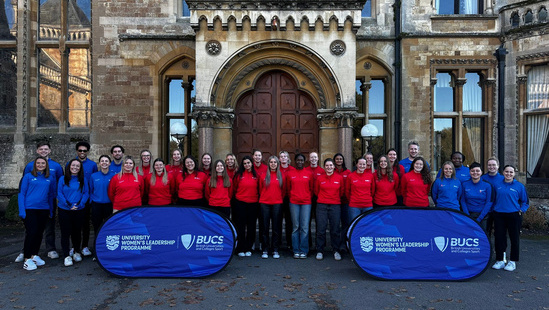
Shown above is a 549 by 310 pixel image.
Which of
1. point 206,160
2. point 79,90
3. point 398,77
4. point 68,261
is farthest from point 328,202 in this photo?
point 79,90

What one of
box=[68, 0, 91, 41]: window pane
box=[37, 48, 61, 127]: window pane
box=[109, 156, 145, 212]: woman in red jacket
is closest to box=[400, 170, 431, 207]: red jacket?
box=[109, 156, 145, 212]: woman in red jacket

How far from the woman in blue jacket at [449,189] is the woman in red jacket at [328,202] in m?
1.62

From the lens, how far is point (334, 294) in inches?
201

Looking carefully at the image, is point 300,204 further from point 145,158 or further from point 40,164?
point 40,164

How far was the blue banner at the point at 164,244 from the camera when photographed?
5.77m

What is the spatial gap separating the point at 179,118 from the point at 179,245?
6.80 m

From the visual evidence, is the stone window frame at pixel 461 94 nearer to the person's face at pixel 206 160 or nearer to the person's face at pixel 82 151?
the person's face at pixel 206 160

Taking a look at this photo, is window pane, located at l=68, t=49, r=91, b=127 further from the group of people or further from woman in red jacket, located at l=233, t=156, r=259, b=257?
woman in red jacket, located at l=233, t=156, r=259, b=257

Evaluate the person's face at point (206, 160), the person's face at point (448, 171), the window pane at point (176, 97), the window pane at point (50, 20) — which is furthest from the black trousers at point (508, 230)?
the window pane at point (50, 20)

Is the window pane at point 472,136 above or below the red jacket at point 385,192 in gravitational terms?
above

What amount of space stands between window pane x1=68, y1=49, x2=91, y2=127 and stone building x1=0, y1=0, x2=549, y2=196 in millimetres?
36

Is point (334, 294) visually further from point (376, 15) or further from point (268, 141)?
point (376, 15)

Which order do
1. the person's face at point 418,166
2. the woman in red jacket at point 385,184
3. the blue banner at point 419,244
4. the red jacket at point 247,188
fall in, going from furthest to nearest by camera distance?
1. the red jacket at point 247,188
2. the woman in red jacket at point 385,184
3. the person's face at point 418,166
4. the blue banner at point 419,244

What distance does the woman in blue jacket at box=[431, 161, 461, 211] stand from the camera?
6.48m
